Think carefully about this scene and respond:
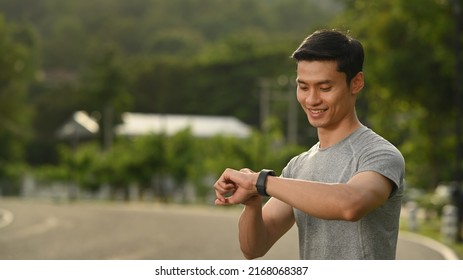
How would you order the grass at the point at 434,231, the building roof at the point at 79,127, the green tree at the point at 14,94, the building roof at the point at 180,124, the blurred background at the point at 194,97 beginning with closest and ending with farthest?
the grass at the point at 434,231 < the blurred background at the point at 194,97 < the green tree at the point at 14,94 < the building roof at the point at 180,124 < the building roof at the point at 79,127

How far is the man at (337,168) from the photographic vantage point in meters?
3.33

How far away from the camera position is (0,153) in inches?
3233

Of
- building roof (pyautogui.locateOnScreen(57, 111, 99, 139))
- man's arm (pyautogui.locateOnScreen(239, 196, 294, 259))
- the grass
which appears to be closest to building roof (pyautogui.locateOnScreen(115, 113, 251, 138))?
building roof (pyautogui.locateOnScreen(57, 111, 99, 139))

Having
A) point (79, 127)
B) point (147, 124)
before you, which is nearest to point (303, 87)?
point (147, 124)

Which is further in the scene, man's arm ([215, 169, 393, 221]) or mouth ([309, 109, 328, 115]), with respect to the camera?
mouth ([309, 109, 328, 115])

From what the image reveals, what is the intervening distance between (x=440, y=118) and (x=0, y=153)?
51.5m

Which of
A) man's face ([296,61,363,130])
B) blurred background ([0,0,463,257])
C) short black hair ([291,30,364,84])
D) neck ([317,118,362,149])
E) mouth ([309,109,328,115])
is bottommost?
blurred background ([0,0,463,257])

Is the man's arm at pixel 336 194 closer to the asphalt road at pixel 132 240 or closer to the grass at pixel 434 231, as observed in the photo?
the asphalt road at pixel 132 240

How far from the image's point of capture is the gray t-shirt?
3.38 metres

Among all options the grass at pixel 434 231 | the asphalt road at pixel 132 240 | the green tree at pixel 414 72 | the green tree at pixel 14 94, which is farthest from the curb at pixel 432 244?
the green tree at pixel 14 94

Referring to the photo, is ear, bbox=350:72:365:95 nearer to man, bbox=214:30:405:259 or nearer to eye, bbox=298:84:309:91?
man, bbox=214:30:405:259

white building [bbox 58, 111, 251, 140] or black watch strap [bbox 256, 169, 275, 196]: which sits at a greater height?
black watch strap [bbox 256, 169, 275, 196]
